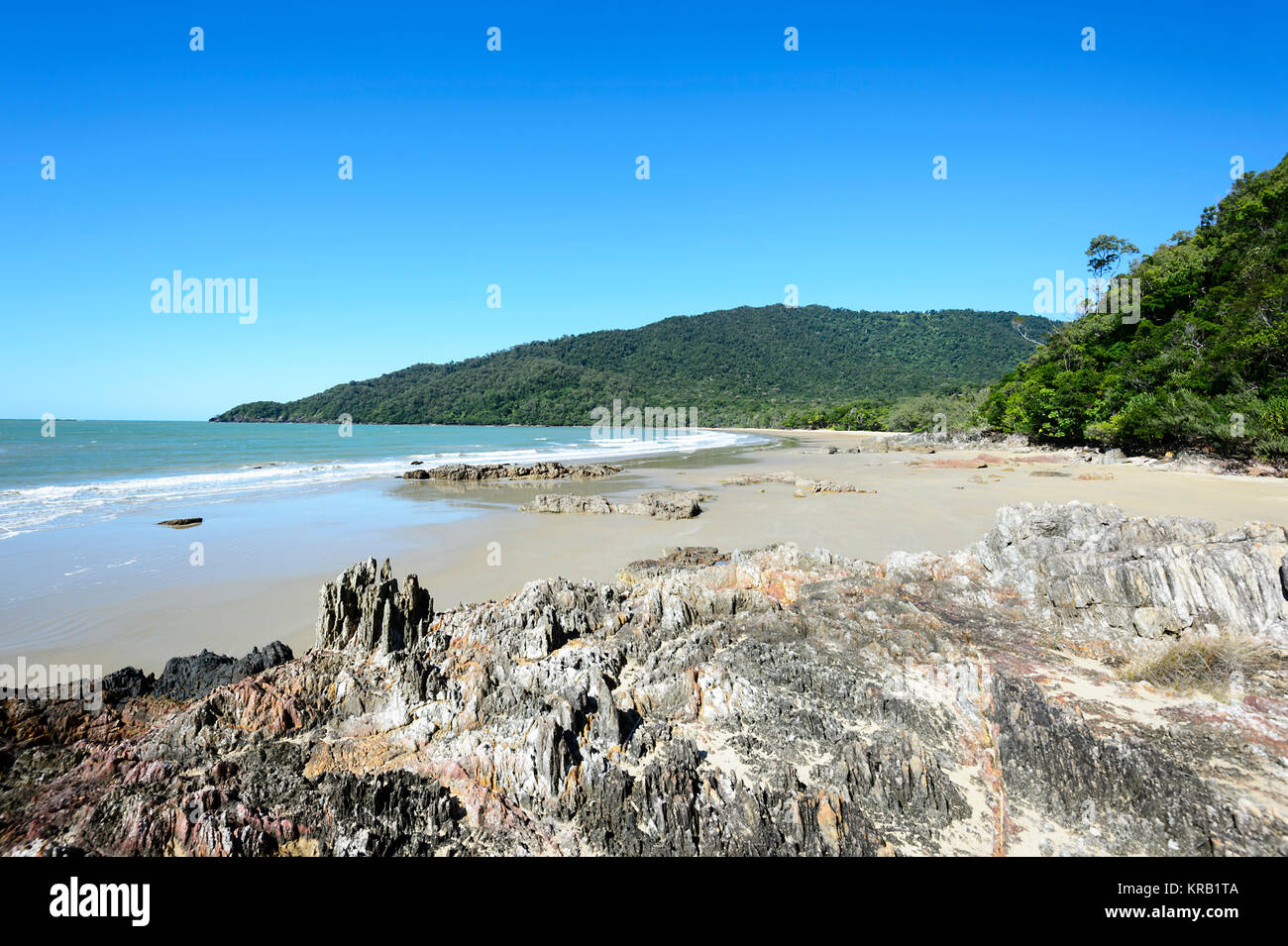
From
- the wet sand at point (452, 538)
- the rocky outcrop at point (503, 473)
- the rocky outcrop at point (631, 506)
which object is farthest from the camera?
the rocky outcrop at point (503, 473)

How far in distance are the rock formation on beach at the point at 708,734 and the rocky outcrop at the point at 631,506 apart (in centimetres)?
987

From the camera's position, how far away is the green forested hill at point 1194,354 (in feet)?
68.7

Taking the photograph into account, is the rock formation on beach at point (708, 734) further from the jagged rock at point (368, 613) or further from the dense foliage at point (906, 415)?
the dense foliage at point (906, 415)

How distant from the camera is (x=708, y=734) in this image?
9.91 feet

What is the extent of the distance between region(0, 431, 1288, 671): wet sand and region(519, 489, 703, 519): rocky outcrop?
0.49 m

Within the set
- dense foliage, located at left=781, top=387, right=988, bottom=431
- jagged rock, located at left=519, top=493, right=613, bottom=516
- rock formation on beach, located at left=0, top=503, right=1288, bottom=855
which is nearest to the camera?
rock formation on beach, located at left=0, top=503, right=1288, bottom=855

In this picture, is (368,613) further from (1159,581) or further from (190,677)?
(1159,581)

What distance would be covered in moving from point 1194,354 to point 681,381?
15088cm

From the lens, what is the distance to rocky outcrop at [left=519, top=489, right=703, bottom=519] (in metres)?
14.7

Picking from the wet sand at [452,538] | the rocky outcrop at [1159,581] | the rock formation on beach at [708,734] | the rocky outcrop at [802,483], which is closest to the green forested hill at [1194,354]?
the wet sand at [452,538]

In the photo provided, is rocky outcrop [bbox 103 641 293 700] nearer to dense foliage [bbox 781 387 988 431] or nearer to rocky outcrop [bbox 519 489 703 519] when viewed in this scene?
rocky outcrop [bbox 519 489 703 519]

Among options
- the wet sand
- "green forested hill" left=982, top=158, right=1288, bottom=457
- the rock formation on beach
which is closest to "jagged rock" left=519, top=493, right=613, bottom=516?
the wet sand
